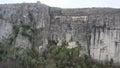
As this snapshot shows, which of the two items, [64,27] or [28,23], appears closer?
[64,27]

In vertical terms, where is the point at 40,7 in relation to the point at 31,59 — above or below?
above

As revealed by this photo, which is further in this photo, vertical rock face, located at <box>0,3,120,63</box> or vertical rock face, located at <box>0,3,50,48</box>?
vertical rock face, located at <box>0,3,50,48</box>

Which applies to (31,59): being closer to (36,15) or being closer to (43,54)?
(43,54)

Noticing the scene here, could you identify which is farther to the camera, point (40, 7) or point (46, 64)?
point (40, 7)

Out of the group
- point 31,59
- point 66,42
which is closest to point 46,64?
point 31,59

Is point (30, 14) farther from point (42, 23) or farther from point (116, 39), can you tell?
point (116, 39)

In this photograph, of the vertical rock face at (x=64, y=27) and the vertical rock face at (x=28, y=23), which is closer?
the vertical rock face at (x=64, y=27)

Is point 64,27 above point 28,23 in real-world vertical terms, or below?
below
